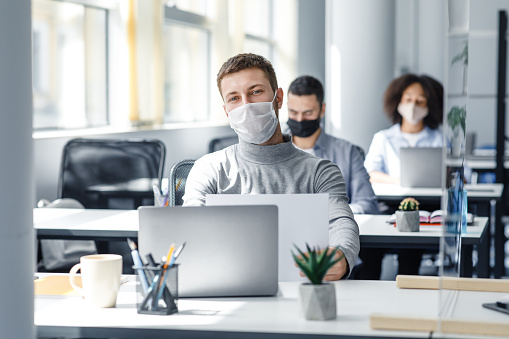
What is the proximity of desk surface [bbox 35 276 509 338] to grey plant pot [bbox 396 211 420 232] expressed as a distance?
3.25 feet

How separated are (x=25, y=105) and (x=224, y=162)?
840 mm

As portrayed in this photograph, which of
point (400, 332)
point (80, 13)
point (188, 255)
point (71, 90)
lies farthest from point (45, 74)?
point (400, 332)

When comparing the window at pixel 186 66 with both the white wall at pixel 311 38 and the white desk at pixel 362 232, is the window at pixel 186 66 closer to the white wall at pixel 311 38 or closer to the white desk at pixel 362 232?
the white wall at pixel 311 38

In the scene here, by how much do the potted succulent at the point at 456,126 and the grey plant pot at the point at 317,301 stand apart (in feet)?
1.19

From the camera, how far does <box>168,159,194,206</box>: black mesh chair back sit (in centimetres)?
258

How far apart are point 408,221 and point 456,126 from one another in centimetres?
112

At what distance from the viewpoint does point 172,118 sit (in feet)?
21.6

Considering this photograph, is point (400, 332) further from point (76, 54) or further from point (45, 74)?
point (76, 54)

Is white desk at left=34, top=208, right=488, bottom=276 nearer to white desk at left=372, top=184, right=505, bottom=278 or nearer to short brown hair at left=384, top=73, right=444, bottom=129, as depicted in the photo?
white desk at left=372, top=184, right=505, bottom=278

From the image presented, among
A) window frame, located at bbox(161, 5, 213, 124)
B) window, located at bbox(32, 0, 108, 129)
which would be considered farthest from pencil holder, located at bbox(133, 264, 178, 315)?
window frame, located at bbox(161, 5, 213, 124)

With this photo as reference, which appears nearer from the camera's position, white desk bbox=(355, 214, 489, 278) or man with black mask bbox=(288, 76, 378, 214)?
white desk bbox=(355, 214, 489, 278)

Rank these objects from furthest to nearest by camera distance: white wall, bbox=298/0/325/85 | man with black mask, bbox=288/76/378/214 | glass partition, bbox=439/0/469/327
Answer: white wall, bbox=298/0/325/85
man with black mask, bbox=288/76/378/214
glass partition, bbox=439/0/469/327

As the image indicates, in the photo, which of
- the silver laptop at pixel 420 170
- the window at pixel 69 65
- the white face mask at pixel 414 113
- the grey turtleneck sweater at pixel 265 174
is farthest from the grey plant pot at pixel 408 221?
the window at pixel 69 65

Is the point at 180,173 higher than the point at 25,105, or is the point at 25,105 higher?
the point at 25,105
